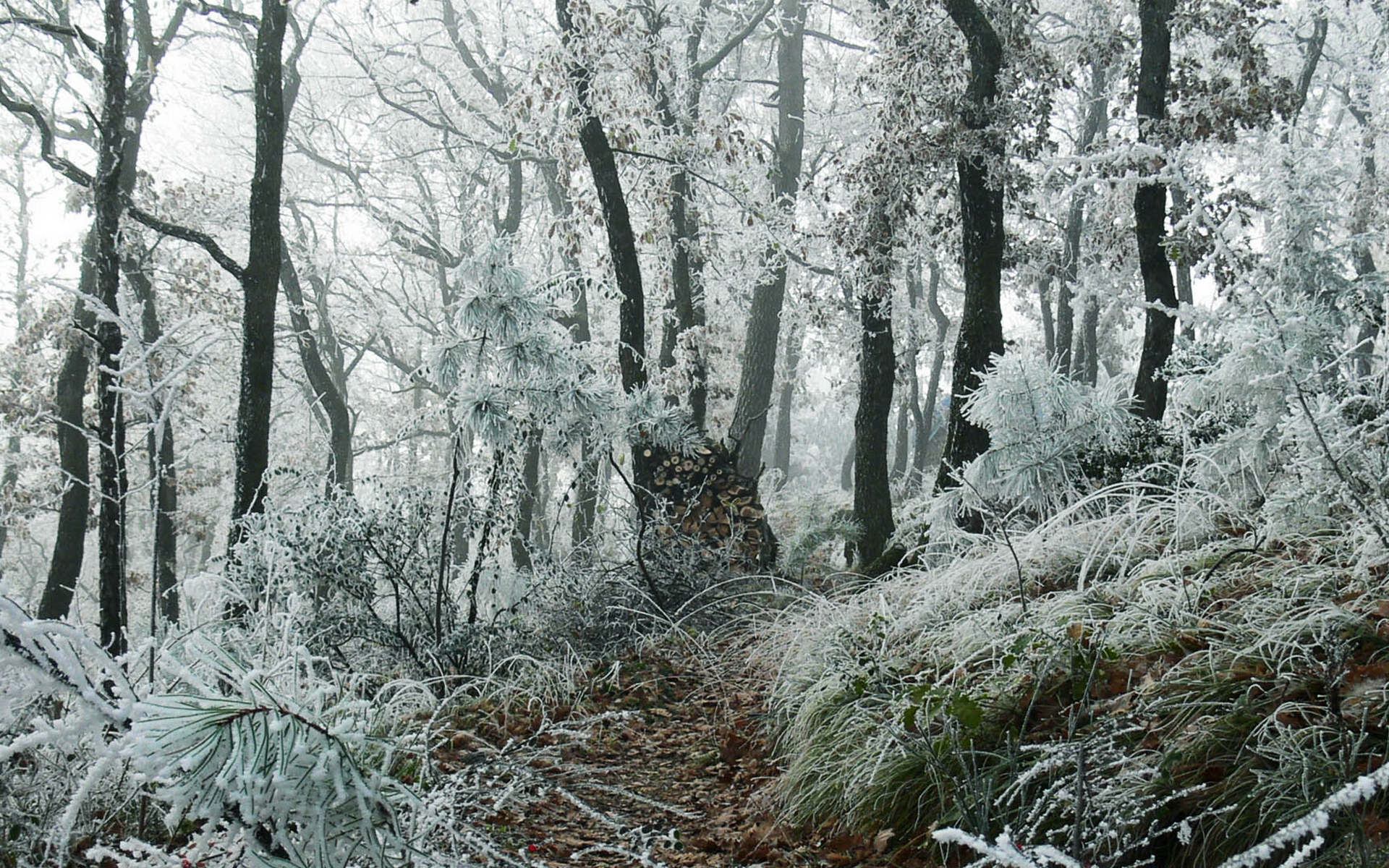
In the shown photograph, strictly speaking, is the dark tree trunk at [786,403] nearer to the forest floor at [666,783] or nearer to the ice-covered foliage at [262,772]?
the forest floor at [666,783]

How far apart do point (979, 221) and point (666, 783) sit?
553cm

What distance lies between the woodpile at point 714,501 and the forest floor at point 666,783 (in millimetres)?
1854

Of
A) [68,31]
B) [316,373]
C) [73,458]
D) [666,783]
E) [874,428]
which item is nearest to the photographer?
[666,783]

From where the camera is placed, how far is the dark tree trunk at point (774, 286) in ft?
41.3

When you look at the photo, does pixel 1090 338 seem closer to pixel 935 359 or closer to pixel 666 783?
pixel 935 359

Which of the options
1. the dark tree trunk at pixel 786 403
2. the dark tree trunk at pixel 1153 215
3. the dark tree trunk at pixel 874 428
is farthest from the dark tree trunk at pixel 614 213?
the dark tree trunk at pixel 786 403

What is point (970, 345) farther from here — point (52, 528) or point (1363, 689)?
point (52, 528)

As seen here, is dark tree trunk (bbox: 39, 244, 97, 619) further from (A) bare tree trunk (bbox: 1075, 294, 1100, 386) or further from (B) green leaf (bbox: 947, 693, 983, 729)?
(A) bare tree trunk (bbox: 1075, 294, 1100, 386)

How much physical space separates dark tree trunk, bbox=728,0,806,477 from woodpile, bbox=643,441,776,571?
9.55 ft

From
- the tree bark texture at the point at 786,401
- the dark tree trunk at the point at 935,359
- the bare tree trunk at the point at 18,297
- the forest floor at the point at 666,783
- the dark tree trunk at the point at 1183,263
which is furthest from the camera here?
the tree bark texture at the point at 786,401

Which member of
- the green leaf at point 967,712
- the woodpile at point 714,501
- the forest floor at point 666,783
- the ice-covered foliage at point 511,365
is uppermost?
the ice-covered foliage at point 511,365

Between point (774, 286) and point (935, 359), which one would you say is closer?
point (774, 286)

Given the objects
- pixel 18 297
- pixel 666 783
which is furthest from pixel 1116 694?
pixel 18 297

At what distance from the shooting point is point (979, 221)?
7.92m
